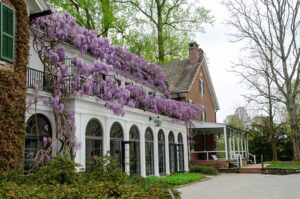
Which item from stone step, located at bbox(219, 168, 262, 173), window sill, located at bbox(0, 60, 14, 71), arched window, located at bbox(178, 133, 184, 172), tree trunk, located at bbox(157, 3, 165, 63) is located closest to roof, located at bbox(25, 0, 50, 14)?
window sill, located at bbox(0, 60, 14, 71)

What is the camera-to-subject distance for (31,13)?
13.7m

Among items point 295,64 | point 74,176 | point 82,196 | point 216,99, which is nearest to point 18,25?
point 74,176

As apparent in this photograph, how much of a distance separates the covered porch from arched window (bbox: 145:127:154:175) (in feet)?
23.3

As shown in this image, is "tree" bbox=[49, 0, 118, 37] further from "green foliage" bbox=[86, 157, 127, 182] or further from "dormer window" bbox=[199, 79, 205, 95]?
"green foliage" bbox=[86, 157, 127, 182]

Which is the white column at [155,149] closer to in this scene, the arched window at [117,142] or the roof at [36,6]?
the arched window at [117,142]

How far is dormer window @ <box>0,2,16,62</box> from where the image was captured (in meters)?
11.0

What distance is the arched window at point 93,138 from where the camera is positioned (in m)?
16.0

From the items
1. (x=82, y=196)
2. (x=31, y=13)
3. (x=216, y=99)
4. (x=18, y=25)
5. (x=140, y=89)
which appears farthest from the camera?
(x=216, y=99)

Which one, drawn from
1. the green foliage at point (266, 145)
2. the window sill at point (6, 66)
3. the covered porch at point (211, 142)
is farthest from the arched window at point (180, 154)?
the window sill at point (6, 66)

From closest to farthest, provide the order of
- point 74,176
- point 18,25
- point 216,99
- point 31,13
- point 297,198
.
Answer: point 74,176 < point 18,25 < point 297,198 < point 31,13 < point 216,99

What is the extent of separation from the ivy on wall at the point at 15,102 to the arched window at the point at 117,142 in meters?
6.82

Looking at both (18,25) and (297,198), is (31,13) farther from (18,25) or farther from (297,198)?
(297,198)

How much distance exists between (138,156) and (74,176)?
12562 millimetres

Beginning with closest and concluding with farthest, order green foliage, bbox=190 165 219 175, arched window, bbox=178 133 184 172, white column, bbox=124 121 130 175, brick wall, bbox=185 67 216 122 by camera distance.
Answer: white column, bbox=124 121 130 175 < green foliage, bbox=190 165 219 175 < arched window, bbox=178 133 184 172 < brick wall, bbox=185 67 216 122
